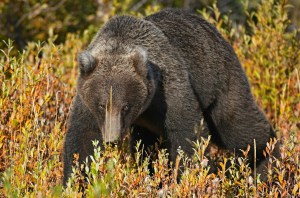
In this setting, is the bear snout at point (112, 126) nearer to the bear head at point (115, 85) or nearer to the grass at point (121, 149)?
the bear head at point (115, 85)

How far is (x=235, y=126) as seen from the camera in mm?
6570

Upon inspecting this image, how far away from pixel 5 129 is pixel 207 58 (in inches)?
74.9

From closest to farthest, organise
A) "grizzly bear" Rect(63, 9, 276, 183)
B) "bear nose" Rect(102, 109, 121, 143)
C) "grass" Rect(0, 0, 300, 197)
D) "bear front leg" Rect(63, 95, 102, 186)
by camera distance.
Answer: "grass" Rect(0, 0, 300, 197)
"bear nose" Rect(102, 109, 121, 143)
"grizzly bear" Rect(63, 9, 276, 183)
"bear front leg" Rect(63, 95, 102, 186)

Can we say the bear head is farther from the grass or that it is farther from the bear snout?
the grass

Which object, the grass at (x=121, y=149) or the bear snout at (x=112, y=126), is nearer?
the grass at (x=121, y=149)

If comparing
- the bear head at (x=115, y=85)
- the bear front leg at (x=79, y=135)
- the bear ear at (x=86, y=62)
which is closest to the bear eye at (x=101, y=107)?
the bear head at (x=115, y=85)

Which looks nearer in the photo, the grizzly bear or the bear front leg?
the grizzly bear

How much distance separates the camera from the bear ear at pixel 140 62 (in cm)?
547

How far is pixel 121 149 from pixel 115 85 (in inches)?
42.6

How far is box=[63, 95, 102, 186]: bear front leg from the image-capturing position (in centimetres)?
554

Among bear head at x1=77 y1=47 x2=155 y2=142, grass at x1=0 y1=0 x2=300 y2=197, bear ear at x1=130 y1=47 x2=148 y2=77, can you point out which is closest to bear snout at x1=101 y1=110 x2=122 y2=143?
bear head at x1=77 y1=47 x2=155 y2=142

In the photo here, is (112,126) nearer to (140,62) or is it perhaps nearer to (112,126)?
(112,126)

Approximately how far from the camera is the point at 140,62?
215 inches

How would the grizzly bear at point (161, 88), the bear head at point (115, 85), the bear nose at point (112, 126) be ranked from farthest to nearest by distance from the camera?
the grizzly bear at point (161, 88), the bear head at point (115, 85), the bear nose at point (112, 126)
